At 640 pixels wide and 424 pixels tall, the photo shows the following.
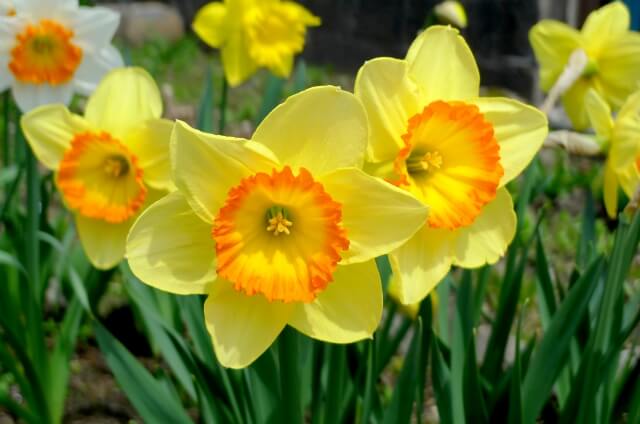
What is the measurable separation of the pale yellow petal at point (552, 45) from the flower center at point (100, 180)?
31.5 inches

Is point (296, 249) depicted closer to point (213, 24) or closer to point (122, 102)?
point (122, 102)

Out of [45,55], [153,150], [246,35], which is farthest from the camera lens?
[246,35]

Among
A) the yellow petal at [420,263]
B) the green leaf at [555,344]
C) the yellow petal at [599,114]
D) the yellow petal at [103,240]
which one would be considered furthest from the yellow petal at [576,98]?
the yellow petal at [103,240]

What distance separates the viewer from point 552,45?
161 cm

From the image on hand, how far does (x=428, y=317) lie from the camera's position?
1.36 m

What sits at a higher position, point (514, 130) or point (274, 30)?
point (514, 130)

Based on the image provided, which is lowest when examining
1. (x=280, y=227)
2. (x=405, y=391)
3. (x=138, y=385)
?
(x=138, y=385)

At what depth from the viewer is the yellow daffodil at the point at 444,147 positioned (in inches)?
39.4

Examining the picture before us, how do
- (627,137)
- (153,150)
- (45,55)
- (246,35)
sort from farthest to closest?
(246,35) → (45,55) → (153,150) → (627,137)

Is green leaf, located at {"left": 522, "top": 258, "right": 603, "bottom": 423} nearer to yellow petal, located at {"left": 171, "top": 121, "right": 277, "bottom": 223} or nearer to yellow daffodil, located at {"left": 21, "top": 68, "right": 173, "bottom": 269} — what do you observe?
yellow petal, located at {"left": 171, "top": 121, "right": 277, "bottom": 223}

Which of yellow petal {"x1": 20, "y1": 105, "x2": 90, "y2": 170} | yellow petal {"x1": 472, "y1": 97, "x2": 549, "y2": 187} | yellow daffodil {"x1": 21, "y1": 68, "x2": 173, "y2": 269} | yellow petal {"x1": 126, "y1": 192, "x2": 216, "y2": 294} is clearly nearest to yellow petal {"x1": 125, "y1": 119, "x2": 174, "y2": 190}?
yellow daffodil {"x1": 21, "y1": 68, "x2": 173, "y2": 269}

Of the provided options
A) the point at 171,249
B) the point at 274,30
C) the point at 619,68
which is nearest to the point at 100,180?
the point at 171,249

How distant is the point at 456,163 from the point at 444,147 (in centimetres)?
3

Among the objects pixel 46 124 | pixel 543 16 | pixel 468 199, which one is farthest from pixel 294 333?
pixel 543 16
